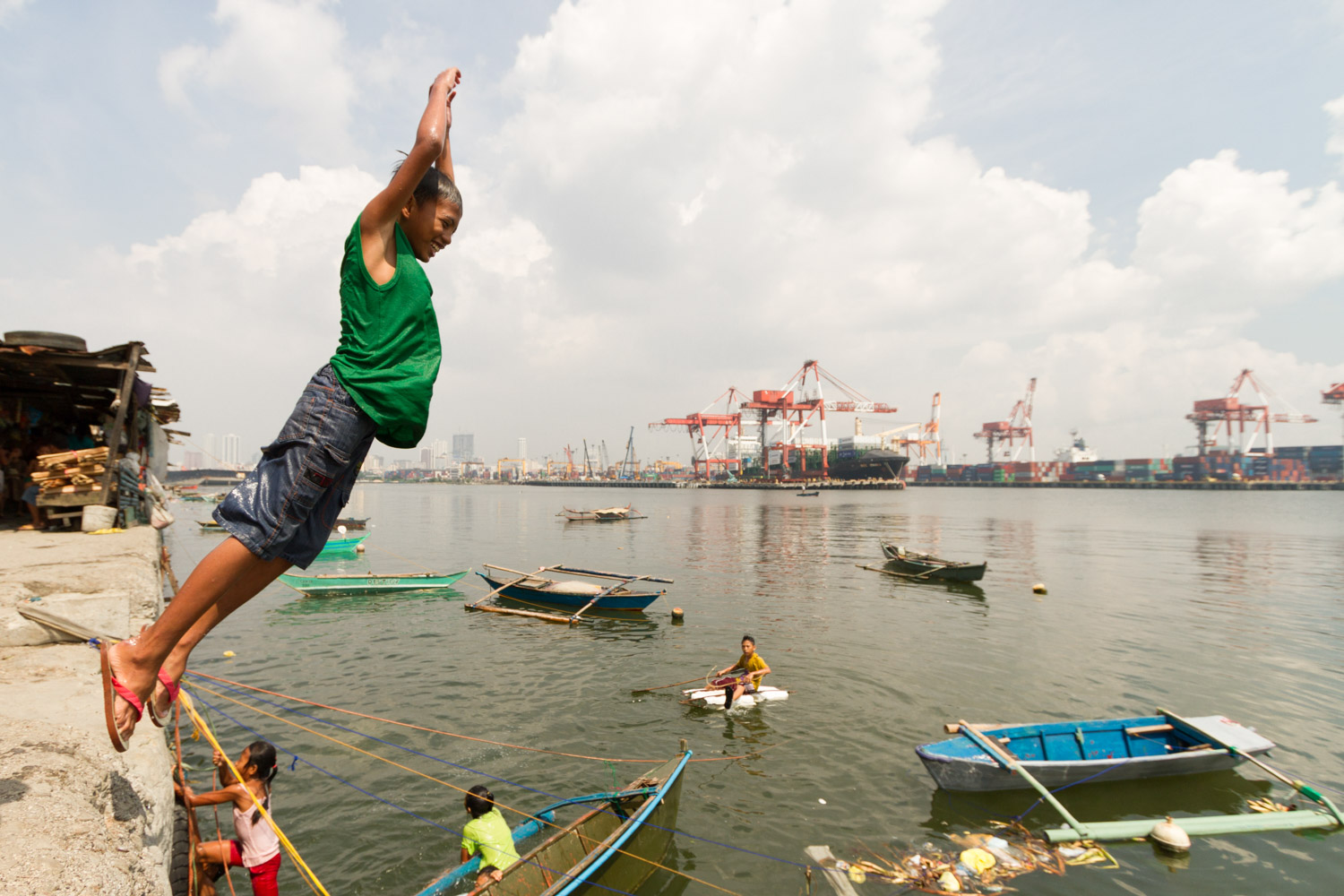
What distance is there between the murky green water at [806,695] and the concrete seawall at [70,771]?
3822 mm

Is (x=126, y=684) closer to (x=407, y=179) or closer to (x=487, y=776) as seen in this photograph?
(x=407, y=179)

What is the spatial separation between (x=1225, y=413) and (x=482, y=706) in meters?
160

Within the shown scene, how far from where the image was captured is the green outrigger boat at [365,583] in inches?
824

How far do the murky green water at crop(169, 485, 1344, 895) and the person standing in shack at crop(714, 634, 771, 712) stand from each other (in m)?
0.48

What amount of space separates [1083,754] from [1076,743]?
7.2 inches

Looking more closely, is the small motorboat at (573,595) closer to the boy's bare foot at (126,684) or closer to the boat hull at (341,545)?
the boy's bare foot at (126,684)

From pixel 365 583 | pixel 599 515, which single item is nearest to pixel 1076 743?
pixel 365 583

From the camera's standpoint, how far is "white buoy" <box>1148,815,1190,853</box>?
24.5 feet

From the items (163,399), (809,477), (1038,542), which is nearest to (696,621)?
(163,399)

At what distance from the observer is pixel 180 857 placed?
4.81m

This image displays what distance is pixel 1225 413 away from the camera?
399 feet

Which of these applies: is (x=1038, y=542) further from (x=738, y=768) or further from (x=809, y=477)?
(x=809, y=477)

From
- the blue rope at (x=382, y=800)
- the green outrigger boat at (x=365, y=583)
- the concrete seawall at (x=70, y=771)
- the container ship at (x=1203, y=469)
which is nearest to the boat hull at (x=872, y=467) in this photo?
the container ship at (x=1203, y=469)

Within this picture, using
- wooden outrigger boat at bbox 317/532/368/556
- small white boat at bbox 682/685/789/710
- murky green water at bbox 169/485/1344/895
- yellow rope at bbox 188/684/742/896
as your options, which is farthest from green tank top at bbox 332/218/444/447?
wooden outrigger boat at bbox 317/532/368/556
